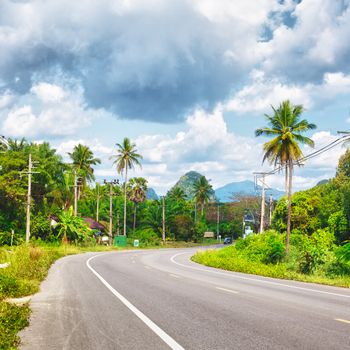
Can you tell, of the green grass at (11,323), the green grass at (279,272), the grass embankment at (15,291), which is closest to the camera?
the green grass at (11,323)

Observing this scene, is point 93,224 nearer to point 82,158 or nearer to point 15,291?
point 82,158

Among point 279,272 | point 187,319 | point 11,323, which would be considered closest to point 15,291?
point 11,323

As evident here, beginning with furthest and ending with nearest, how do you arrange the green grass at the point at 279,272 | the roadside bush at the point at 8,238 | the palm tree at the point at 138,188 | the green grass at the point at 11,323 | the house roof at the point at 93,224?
the palm tree at the point at 138,188, the house roof at the point at 93,224, the roadside bush at the point at 8,238, the green grass at the point at 279,272, the green grass at the point at 11,323

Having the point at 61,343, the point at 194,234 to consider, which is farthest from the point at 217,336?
the point at 194,234

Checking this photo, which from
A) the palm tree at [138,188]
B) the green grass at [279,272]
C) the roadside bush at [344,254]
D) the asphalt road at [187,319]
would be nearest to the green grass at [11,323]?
the asphalt road at [187,319]

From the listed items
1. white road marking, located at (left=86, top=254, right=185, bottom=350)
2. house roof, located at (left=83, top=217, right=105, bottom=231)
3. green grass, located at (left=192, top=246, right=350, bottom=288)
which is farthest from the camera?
house roof, located at (left=83, top=217, right=105, bottom=231)

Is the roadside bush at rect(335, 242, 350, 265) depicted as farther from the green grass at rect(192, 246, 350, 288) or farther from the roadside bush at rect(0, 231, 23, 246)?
the roadside bush at rect(0, 231, 23, 246)

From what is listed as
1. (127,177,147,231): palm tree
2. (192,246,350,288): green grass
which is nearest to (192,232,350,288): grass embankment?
(192,246,350,288): green grass

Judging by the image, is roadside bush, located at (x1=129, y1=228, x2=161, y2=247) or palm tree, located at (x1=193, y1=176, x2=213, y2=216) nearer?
roadside bush, located at (x1=129, y1=228, x2=161, y2=247)

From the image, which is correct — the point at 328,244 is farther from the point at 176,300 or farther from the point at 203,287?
the point at 176,300

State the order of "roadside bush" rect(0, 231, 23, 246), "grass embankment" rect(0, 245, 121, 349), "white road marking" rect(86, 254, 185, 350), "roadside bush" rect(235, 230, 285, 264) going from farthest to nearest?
"roadside bush" rect(0, 231, 23, 246) < "roadside bush" rect(235, 230, 285, 264) < "grass embankment" rect(0, 245, 121, 349) < "white road marking" rect(86, 254, 185, 350)

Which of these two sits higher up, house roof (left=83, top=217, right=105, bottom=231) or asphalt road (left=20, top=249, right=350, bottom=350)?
house roof (left=83, top=217, right=105, bottom=231)

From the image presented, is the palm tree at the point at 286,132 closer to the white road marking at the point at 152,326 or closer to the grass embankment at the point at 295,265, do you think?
the grass embankment at the point at 295,265

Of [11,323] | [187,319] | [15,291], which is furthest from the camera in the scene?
[15,291]
